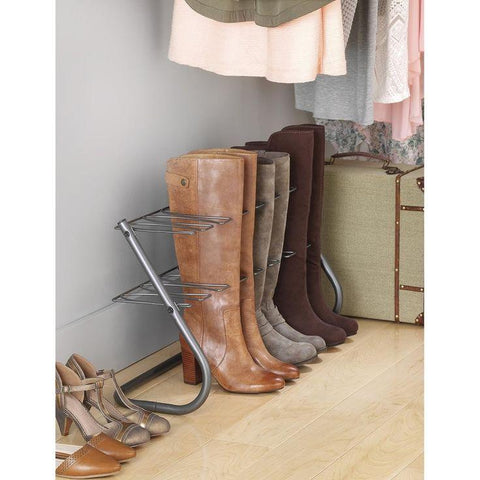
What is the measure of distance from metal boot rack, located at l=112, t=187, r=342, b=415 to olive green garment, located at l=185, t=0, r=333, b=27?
493mm

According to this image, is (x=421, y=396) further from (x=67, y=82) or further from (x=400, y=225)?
(x=67, y=82)

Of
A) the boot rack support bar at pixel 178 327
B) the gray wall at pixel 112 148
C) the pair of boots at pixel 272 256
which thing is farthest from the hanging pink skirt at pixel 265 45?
Answer: the boot rack support bar at pixel 178 327

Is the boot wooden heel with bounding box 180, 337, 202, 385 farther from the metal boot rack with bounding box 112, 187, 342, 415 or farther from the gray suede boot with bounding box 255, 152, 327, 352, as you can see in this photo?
the gray suede boot with bounding box 255, 152, 327, 352

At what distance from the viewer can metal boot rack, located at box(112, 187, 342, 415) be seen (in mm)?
2121

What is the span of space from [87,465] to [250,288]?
2.42 feet

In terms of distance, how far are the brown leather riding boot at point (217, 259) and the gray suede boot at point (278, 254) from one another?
26 centimetres

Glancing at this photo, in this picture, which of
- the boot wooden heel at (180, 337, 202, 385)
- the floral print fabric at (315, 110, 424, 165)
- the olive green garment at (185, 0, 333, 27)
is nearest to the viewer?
the olive green garment at (185, 0, 333, 27)

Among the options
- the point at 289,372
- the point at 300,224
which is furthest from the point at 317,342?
the point at 300,224

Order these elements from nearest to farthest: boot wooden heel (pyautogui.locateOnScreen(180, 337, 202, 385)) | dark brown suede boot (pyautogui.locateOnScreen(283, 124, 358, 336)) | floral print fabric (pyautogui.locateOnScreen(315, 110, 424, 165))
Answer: boot wooden heel (pyautogui.locateOnScreen(180, 337, 202, 385)), dark brown suede boot (pyautogui.locateOnScreen(283, 124, 358, 336)), floral print fabric (pyautogui.locateOnScreen(315, 110, 424, 165))

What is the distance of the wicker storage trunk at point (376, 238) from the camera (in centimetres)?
280

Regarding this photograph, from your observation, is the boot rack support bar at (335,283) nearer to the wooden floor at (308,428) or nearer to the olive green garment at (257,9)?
the wooden floor at (308,428)

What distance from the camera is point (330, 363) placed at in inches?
98.4

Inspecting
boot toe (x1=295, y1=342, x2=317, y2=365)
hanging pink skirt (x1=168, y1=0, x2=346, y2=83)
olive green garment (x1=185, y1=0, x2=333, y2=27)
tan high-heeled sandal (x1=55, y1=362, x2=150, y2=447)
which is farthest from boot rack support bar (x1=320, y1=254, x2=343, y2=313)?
tan high-heeled sandal (x1=55, y1=362, x2=150, y2=447)
